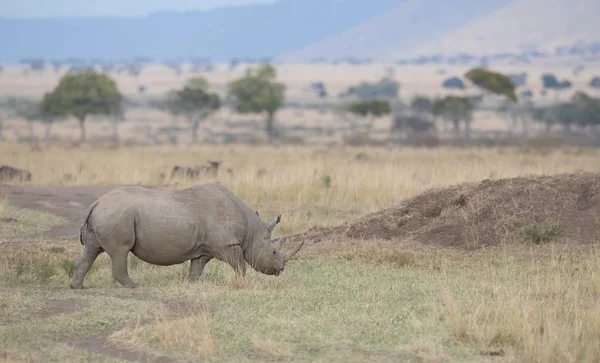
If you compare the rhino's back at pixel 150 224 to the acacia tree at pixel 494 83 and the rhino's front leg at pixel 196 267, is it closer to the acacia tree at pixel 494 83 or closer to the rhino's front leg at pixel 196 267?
the rhino's front leg at pixel 196 267

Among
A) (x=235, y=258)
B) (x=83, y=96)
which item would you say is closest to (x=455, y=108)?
(x=83, y=96)

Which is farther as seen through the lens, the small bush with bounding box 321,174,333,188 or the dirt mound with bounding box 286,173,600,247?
the small bush with bounding box 321,174,333,188

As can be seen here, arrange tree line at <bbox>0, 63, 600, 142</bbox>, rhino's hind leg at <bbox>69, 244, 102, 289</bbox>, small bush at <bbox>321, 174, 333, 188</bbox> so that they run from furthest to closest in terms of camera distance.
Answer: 1. tree line at <bbox>0, 63, 600, 142</bbox>
2. small bush at <bbox>321, 174, 333, 188</bbox>
3. rhino's hind leg at <bbox>69, 244, 102, 289</bbox>

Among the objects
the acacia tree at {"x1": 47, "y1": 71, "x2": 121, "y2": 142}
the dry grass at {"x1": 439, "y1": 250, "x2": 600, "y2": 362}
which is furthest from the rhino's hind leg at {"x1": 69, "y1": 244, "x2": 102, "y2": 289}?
the acacia tree at {"x1": 47, "y1": 71, "x2": 121, "y2": 142}

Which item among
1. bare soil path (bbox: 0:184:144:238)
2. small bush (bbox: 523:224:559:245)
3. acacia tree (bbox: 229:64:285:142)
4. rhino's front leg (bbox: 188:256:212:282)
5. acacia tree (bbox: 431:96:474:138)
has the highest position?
rhino's front leg (bbox: 188:256:212:282)

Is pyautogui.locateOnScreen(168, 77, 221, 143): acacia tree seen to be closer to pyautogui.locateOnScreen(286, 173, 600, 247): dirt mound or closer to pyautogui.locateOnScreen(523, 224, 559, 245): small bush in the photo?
pyautogui.locateOnScreen(286, 173, 600, 247): dirt mound

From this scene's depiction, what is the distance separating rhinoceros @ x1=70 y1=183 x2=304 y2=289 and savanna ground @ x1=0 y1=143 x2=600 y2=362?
0.28 meters

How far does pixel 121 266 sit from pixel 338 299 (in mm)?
2424

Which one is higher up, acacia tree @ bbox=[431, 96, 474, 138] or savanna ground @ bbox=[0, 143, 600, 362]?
savanna ground @ bbox=[0, 143, 600, 362]

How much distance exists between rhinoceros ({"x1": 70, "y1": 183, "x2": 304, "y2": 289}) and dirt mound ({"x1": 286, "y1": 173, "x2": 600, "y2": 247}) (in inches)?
128

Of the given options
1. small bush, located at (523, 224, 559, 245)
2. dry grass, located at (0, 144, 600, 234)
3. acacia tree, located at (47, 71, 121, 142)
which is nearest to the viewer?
small bush, located at (523, 224, 559, 245)

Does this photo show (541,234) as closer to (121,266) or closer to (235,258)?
(235,258)

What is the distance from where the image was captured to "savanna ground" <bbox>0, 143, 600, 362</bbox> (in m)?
8.72

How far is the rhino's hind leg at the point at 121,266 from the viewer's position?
37.2ft
